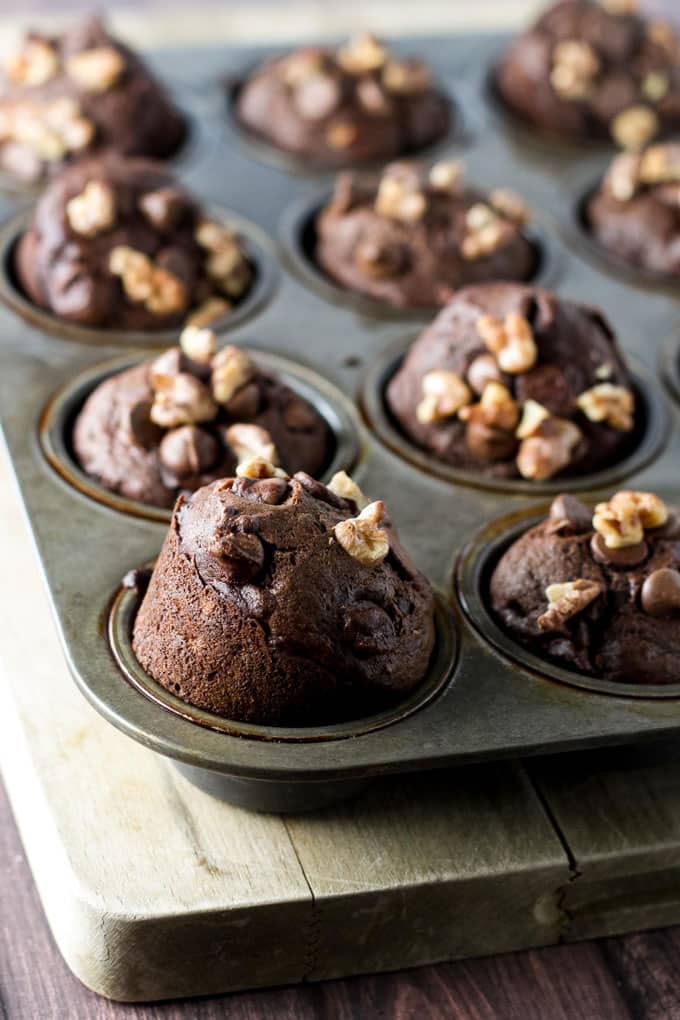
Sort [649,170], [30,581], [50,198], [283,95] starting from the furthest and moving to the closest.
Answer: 1. [283,95]
2. [649,170]
3. [50,198]
4. [30,581]

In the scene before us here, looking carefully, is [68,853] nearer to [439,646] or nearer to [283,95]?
[439,646]

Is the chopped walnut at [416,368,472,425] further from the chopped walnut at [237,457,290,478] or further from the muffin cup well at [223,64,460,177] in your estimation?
the muffin cup well at [223,64,460,177]

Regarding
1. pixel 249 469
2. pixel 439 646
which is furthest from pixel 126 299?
pixel 439 646

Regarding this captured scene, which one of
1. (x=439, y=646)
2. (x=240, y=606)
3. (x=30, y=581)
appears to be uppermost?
(x=240, y=606)

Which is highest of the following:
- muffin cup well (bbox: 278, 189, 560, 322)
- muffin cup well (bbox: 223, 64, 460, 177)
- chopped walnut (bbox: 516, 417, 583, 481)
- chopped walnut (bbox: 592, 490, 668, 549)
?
chopped walnut (bbox: 592, 490, 668, 549)

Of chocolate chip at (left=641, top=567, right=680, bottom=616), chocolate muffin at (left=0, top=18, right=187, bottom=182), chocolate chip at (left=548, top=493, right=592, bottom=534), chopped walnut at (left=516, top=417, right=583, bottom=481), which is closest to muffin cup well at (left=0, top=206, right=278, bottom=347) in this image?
chocolate muffin at (left=0, top=18, right=187, bottom=182)

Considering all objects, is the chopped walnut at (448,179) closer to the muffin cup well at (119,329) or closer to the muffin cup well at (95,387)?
the muffin cup well at (119,329)

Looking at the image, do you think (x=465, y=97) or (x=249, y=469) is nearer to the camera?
(x=249, y=469)
